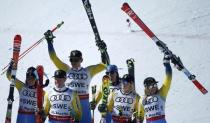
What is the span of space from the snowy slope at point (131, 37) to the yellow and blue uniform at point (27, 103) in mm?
4568

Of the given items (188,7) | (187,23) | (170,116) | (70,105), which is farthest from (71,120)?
(188,7)

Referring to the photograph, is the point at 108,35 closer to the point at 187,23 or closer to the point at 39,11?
the point at 187,23

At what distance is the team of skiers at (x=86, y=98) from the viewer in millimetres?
8352

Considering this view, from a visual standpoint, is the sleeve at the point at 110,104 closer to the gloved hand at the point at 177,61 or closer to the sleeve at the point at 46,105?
the sleeve at the point at 46,105

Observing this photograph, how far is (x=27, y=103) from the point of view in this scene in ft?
29.8

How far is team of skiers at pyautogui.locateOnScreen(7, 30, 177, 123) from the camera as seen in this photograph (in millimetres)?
8352

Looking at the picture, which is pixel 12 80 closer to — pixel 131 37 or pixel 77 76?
pixel 77 76

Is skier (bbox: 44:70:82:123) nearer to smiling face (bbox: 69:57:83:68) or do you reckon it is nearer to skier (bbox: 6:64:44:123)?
skier (bbox: 6:64:44:123)

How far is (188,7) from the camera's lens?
25.0 metres

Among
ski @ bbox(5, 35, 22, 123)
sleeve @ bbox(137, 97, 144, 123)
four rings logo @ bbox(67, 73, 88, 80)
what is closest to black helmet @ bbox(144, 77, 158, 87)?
sleeve @ bbox(137, 97, 144, 123)

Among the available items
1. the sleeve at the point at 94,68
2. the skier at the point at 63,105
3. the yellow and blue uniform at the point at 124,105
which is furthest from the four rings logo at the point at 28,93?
the yellow and blue uniform at the point at 124,105

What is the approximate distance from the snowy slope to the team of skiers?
3.61m

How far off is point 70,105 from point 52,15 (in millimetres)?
23141

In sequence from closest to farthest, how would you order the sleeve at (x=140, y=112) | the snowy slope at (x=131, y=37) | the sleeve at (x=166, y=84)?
the sleeve at (x=166, y=84) < the sleeve at (x=140, y=112) < the snowy slope at (x=131, y=37)
